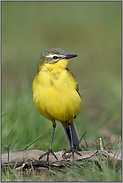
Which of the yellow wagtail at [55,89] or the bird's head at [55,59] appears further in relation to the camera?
the bird's head at [55,59]

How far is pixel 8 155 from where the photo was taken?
150 inches

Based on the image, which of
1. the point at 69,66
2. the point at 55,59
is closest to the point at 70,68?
the point at 69,66

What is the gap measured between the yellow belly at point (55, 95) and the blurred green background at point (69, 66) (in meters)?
0.95

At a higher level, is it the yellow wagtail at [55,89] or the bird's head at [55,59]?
the bird's head at [55,59]

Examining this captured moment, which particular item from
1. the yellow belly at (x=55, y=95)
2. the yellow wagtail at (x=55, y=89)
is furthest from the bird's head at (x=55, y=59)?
the yellow belly at (x=55, y=95)

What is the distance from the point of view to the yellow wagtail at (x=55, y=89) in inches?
154

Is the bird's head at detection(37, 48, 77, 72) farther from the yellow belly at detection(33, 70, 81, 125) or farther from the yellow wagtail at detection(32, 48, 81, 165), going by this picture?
the yellow belly at detection(33, 70, 81, 125)

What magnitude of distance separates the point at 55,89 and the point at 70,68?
250 inches

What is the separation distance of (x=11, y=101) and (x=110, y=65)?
5141 mm

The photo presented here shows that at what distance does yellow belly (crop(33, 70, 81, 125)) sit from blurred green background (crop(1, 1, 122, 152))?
3.12 ft

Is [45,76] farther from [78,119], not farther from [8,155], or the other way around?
[78,119]

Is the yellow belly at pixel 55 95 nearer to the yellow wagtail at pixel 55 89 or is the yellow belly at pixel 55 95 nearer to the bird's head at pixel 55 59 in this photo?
the yellow wagtail at pixel 55 89

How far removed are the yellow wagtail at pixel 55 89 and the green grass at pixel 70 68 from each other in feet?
2.26

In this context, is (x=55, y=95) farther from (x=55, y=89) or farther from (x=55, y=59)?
(x=55, y=59)
